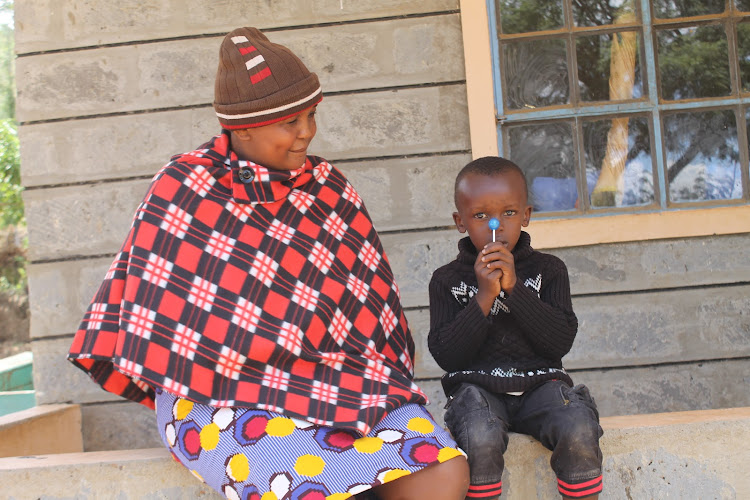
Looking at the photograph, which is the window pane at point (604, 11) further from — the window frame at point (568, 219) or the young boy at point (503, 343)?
the young boy at point (503, 343)

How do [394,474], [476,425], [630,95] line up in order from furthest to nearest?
[630,95] → [476,425] → [394,474]

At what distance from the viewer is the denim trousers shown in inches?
76.6

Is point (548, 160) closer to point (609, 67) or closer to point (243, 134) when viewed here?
point (609, 67)

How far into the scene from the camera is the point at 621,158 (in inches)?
138

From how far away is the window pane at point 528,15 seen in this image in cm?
348

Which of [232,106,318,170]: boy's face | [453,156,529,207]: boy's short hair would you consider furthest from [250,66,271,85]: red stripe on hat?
[453,156,529,207]: boy's short hair

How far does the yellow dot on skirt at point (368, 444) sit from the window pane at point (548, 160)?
192cm

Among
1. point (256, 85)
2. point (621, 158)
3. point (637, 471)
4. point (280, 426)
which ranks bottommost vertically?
point (637, 471)

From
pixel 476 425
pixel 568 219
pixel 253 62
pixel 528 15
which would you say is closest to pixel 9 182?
pixel 528 15

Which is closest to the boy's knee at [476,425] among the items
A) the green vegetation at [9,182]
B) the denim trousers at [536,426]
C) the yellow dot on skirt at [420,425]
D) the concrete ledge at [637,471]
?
the denim trousers at [536,426]

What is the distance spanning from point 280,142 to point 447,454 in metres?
0.94

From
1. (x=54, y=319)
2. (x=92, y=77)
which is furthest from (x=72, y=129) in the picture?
(x=54, y=319)

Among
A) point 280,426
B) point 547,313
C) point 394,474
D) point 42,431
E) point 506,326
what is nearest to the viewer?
point 394,474

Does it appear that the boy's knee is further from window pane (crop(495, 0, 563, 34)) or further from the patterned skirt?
window pane (crop(495, 0, 563, 34))
